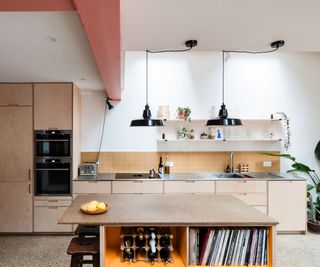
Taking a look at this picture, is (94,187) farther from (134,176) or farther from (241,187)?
(241,187)

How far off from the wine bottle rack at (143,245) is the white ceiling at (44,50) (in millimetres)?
1755

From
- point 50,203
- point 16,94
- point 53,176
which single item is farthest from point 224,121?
point 16,94

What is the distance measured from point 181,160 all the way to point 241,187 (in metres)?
1.16

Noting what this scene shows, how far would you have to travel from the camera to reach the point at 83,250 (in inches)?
73.6

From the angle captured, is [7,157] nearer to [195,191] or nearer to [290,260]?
[195,191]

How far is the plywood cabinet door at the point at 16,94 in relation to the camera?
3.67 meters

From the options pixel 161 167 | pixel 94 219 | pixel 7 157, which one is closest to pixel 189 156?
pixel 161 167

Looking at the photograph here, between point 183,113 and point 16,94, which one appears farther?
point 183,113

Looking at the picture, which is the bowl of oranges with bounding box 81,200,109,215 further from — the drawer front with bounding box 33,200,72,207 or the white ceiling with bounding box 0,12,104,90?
the drawer front with bounding box 33,200,72,207

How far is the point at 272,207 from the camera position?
376 centimetres

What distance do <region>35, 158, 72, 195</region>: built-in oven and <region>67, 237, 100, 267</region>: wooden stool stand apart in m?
1.85

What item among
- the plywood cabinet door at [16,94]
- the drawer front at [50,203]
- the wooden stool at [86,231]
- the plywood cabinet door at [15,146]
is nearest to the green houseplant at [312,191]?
the wooden stool at [86,231]

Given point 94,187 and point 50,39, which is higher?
point 50,39

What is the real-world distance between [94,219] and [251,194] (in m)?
2.80
